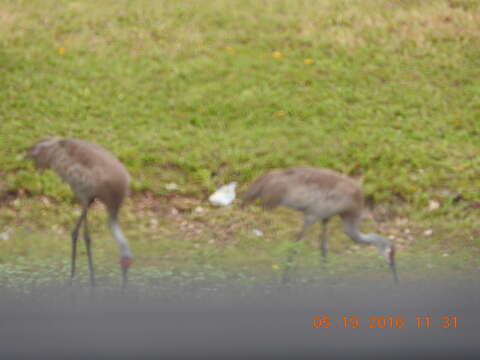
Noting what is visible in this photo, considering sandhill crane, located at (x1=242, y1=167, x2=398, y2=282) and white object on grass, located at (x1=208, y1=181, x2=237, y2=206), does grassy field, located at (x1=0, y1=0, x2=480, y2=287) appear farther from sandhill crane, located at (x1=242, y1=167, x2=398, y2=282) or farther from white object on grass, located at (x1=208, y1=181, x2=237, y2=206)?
sandhill crane, located at (x1=242, y1=167, x2=398, y2=282)

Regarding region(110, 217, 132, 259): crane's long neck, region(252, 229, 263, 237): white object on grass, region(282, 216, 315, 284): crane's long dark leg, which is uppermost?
region(110, 217, 132, 259): crane's long neck

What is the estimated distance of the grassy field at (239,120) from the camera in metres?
7.33

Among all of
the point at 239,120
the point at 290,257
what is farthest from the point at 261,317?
the point at 239,120

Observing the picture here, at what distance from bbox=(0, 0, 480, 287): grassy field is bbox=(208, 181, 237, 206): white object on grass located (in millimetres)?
105

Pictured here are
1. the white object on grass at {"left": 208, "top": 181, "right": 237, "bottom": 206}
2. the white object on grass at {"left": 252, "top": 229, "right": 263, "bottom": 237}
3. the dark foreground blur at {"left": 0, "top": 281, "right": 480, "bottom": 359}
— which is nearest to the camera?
the dark foreground blur at {"left": 0, "top": 281, "right": 480, "bottom": 359}

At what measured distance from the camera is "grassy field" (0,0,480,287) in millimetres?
7328

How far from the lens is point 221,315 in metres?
5.27

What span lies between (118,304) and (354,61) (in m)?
6.57

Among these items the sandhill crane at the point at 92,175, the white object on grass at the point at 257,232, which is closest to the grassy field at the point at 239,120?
the white object on grass at the point at 257,232

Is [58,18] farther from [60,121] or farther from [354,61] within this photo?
[354,61]

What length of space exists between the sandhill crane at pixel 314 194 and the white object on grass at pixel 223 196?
5.20 feet

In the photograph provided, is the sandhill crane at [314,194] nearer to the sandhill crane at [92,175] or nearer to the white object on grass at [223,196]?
the sandhill crane at [92,175]

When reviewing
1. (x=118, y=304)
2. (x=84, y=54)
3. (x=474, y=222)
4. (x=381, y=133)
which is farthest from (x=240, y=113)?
(x=118, y=304)

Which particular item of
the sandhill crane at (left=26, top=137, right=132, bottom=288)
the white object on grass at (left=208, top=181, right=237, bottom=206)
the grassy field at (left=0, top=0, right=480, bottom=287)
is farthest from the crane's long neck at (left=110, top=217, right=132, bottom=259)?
the white object on grass at (left=208, top=181, right=237, bottom=206)
